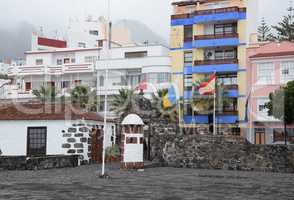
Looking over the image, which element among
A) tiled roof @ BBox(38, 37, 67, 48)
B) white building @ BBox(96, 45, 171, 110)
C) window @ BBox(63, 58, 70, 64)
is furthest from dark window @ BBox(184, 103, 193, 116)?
tiled roof @ BBox(38, 37, 67, 48)

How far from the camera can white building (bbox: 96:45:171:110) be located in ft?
164

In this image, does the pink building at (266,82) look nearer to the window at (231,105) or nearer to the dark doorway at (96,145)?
the window at (231,105)

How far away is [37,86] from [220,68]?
23.5 m

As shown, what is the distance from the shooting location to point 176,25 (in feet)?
171

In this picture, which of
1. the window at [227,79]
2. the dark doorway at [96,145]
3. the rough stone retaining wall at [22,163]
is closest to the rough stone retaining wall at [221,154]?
the dark doorway at [96,145]

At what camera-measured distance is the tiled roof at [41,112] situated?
24766 mm

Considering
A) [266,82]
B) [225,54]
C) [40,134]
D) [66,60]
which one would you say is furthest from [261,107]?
[66,60]

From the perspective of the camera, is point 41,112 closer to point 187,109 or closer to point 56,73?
point 187,109

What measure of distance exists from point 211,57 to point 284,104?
15494 millimetres

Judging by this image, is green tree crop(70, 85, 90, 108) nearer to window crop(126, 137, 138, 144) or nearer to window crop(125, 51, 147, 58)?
window crop(125, 51, 147, 58)

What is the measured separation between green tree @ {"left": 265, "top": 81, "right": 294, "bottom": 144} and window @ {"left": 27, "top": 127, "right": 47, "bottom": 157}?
751 inches

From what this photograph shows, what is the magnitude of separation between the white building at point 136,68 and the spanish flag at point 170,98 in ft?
3.25

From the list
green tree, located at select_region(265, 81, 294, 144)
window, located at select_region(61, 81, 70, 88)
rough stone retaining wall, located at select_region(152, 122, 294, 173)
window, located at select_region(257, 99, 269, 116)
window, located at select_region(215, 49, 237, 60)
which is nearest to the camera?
rough stone retaining wall, located at select_region(152, 122, 294, 173)

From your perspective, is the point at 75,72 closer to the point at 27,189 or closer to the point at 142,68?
the point at 142,68
